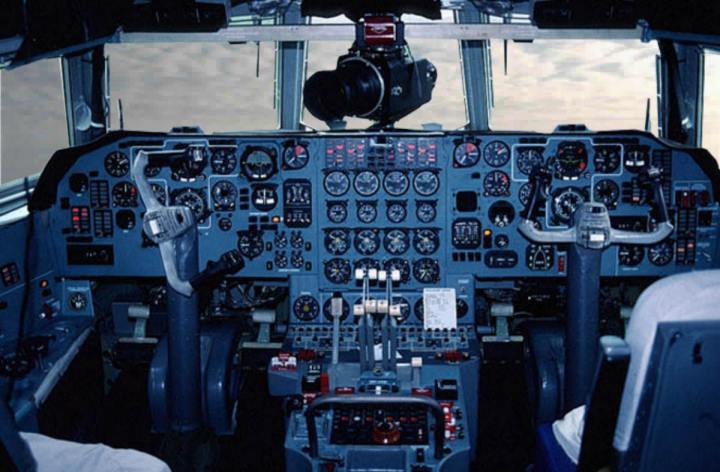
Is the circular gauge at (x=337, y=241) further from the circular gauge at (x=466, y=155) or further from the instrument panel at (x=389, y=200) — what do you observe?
the circular gauge at (x=466, y=155)

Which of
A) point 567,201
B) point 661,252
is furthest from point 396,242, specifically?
point 661,252

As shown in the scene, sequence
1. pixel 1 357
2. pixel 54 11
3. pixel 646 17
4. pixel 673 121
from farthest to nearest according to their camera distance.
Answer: pixel 673 121, pixel 1 357, pixel 646 17, pixel 54 11

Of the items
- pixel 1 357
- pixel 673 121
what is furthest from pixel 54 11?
pixel 673 121

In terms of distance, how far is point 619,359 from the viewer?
1.66m

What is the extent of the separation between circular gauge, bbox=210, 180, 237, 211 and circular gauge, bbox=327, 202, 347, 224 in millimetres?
653

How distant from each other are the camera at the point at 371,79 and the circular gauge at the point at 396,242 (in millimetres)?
1674

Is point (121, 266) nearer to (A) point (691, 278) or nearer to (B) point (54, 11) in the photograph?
(B) point (54, 11)

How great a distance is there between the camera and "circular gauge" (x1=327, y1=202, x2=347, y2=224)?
4738mm

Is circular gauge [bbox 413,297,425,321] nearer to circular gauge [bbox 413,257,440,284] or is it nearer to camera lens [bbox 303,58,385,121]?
circular gauge [bbox 413,257,440,284]

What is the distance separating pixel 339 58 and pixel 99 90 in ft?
11.2

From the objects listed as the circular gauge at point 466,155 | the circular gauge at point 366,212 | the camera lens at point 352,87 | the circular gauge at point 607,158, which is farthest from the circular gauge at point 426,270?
the camera lens at point 352,87

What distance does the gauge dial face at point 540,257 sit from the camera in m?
4.76

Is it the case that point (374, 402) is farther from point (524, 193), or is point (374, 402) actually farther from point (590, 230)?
point (524, 193)

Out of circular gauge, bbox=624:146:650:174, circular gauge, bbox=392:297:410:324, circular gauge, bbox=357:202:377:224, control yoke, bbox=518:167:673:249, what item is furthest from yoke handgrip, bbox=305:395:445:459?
circular gauge, bbox=624:146:650:174
